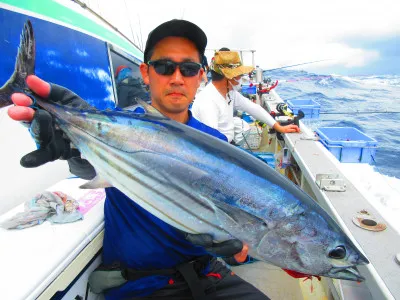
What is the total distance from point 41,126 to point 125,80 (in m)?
2.84

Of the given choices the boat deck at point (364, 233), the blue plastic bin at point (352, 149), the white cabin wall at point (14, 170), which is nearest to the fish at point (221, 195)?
the boat deck at point (364, 233)

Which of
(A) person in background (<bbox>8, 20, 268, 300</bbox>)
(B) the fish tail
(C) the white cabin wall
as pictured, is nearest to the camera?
(B) the fish tail

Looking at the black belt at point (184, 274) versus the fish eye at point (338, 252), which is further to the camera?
the black belt at point (184, 274)

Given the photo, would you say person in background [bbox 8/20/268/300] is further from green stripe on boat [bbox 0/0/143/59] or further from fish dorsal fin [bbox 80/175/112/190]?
green stripe on boat [bbox 0/0/143/59]

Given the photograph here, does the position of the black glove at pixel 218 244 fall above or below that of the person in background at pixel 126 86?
below

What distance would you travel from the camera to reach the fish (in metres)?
0.94

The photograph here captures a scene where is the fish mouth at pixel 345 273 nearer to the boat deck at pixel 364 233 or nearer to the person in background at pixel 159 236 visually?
the boat deck at pixel 364 233

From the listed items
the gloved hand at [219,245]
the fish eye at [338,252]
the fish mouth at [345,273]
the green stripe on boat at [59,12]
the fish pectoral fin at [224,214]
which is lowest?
the fish mouth at [345,273]

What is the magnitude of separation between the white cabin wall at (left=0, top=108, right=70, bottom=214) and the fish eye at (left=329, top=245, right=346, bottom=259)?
1.67 metres

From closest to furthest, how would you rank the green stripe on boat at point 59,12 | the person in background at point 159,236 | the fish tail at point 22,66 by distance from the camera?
1. the fish tail at point 22,66
2. the person in background at point 159,236
3. the green stripe on boat at point 59,12

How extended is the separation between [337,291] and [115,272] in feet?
3.99

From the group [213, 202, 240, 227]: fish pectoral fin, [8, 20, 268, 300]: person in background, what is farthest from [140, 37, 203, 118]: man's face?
[213, 202, 240, 227]: fish pectoral fin

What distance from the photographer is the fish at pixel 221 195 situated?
3.08 ft

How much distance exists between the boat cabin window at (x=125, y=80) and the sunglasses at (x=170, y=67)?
2149mm
